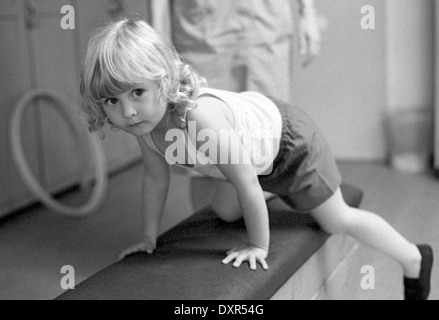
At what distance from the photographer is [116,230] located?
2.43 m

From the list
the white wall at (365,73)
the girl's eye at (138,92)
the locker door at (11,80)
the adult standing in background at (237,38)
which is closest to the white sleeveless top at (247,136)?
the girl's eye at (138,92)

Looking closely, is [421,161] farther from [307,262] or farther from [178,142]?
[178,142]

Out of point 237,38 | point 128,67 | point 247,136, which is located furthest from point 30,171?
point 128,67

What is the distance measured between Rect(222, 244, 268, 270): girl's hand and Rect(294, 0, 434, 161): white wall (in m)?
1.72

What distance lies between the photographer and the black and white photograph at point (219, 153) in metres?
1.42

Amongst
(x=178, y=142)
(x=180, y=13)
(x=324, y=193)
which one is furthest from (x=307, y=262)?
(x=180, y=13)

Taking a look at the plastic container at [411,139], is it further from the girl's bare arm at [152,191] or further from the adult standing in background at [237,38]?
the girl's bare arm at [152,191]

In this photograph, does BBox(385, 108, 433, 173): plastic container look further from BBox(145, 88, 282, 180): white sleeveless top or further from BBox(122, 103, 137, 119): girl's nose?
BBox(122, 103, 137, 119): girl's nose

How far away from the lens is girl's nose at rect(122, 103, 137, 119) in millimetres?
1384

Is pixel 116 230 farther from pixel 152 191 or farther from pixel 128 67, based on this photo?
pixel 128 67

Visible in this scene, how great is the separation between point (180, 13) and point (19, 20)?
2.68 feet

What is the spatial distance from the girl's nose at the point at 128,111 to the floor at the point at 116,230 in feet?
2.35

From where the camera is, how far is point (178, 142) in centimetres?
152

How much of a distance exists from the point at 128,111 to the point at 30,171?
4.69 ft
